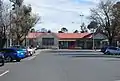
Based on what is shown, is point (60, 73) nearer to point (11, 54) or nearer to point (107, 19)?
point (11, 54)

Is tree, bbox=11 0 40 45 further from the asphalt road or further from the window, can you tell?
the asphalt road

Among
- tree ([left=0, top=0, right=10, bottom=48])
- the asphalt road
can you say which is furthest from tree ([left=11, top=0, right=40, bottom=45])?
the asphalt road

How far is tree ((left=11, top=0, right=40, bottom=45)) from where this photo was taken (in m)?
72.4

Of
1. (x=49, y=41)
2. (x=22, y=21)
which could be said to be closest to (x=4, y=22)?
(x=22, y=21)

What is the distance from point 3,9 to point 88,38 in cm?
6788

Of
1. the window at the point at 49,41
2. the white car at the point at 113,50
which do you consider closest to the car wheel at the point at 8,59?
the white car at the point at 113,50

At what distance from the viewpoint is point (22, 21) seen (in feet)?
255

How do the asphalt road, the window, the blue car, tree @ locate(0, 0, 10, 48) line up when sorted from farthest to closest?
the window
tree @ locate(0, 0, 10, 48)
the blue car
the asphalt road

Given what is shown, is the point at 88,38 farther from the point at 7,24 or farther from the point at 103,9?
the point at 7,24

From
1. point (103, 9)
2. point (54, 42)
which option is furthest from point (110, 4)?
point (54, 42)

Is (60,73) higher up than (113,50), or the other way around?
(113,50)

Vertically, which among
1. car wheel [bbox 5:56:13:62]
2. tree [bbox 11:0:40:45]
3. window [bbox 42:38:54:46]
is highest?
tree [bbox 11:0:40:45]

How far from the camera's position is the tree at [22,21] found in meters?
72.4

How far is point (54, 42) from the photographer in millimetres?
127812
